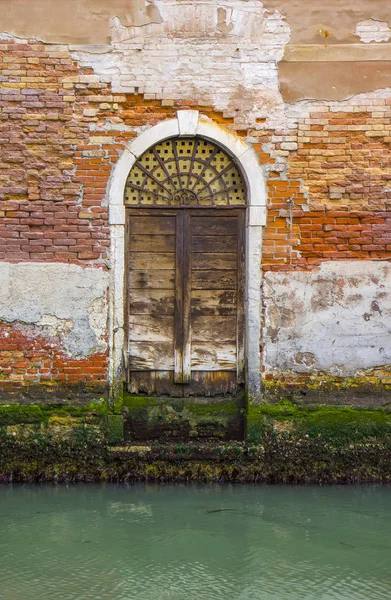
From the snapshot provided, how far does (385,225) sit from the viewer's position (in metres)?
7.87

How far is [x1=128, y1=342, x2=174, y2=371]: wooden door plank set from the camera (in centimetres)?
802

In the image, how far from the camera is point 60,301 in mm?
7805

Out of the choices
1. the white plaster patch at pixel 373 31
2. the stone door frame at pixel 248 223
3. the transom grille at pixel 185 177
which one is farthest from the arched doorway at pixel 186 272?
the white plaster patch at pixel 373 31

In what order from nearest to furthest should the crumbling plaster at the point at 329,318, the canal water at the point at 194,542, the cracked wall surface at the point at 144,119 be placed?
the canal water at the point at 194,542 → the cracked wall surface at the point at 144,119 → the crumbling plaster at the point at 329,318

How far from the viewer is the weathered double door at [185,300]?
7.99 metres

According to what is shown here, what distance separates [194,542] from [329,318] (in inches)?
101

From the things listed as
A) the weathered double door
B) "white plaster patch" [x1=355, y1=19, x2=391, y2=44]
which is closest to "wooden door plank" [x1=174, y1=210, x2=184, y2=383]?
the weathered double door

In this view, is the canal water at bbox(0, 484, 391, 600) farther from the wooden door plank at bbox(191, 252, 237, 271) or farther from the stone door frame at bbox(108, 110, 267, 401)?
the wooden door plank at bbox(191, 252, 237, 271)

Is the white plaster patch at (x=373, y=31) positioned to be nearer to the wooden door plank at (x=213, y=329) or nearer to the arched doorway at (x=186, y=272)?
the arched doorway at (x=186, y=272)

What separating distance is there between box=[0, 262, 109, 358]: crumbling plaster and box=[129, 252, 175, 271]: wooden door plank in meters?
0.30

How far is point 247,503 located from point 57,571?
2012 millimetres

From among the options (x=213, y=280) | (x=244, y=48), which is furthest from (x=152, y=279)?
(x=244, y=48)

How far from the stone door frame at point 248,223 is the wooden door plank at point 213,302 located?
19 centimetres

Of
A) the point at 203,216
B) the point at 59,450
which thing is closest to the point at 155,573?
the point at 59,450
